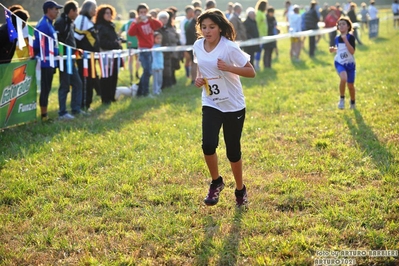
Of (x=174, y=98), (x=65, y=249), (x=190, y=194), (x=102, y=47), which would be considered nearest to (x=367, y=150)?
(x=190, y=194)

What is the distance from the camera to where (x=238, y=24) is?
1617 centimetres

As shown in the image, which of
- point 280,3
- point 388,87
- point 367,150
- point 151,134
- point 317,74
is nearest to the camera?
point 367,150

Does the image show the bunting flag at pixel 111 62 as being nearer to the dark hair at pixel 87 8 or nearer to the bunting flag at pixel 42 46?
the dark hair at pixel 87 8

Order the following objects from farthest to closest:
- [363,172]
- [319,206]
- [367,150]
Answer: [367,150], [363,172], [319,206]

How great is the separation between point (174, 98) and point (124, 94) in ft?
5.21

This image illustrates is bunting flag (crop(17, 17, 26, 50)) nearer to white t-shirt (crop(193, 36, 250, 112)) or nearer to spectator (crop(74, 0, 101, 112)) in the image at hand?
spectator (crop(74, 0, 101, 112))

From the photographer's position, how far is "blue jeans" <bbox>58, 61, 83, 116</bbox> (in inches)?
394

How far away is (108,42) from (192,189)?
6.72 meters

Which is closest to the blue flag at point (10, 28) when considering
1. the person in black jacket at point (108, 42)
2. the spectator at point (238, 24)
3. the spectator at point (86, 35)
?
the spectator at point (86, 35)

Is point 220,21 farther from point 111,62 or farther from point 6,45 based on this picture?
point 111,62

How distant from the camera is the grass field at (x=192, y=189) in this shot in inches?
173

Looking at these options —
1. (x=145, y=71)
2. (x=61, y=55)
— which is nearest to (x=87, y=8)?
(x=61, y=55)

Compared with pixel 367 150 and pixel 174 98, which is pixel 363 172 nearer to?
pixel 367 150

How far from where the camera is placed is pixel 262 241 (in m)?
4.41
